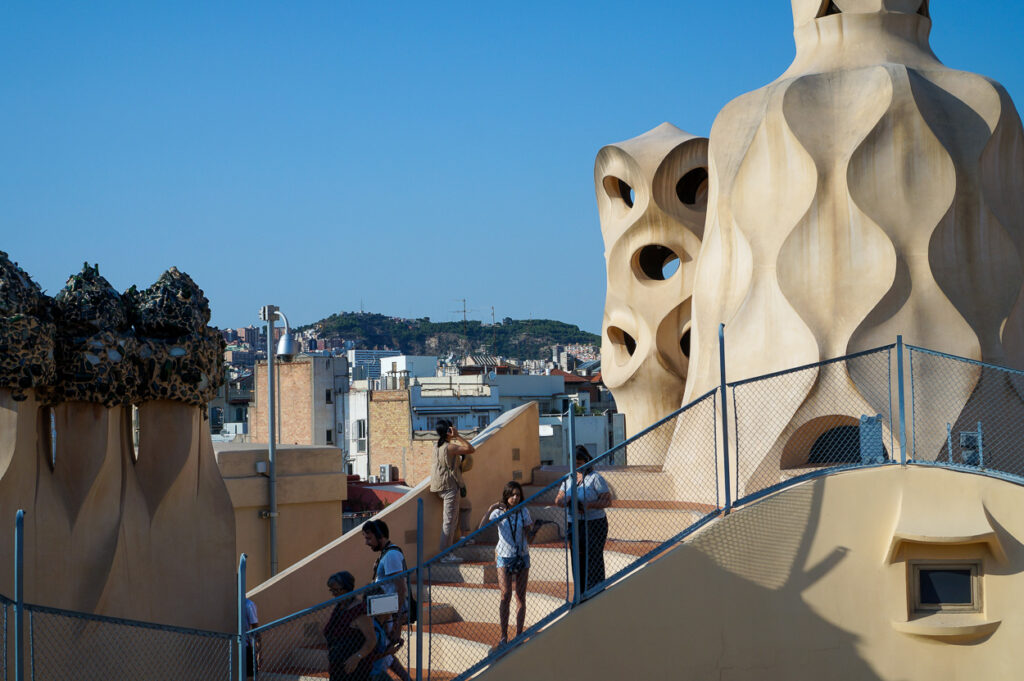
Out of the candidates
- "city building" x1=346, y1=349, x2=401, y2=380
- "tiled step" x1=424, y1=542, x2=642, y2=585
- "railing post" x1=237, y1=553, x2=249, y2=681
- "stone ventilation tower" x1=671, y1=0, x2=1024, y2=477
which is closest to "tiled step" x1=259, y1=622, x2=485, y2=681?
"tiled step" x1=424, y1=542, x2=642, y2=585

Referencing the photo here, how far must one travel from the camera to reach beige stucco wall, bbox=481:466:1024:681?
9.65 meters

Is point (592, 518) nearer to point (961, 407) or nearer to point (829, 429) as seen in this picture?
point (829, 429)

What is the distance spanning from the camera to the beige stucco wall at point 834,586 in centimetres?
965

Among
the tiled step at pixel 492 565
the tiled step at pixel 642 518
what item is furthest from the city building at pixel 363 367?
the tiled step at pixel 492 565

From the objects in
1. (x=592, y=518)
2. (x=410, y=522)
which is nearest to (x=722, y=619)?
(x=592, y=518)

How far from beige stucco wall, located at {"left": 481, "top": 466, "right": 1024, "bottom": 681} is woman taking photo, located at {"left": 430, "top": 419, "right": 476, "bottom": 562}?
11.2ft

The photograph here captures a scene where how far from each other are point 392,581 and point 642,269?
42.5 ft

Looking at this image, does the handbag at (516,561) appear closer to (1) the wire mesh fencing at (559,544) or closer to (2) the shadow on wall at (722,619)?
(1) the wire mesh fencing at (559,544)

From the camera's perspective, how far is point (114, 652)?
9.41m

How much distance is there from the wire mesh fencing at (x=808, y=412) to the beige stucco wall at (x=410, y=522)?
306cm

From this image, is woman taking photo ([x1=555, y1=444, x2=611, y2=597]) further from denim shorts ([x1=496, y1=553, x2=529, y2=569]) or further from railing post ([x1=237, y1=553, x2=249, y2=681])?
railing post ([x1=237, y1=553, x2=249, y2=681])

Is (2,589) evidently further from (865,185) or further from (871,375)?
(865,185)

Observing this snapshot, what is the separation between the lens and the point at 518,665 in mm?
9078

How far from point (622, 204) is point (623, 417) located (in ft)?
13.2
